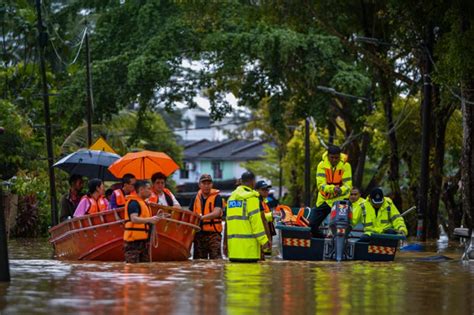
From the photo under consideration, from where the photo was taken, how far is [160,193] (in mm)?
19641

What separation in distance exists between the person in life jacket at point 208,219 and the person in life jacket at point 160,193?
0.45m

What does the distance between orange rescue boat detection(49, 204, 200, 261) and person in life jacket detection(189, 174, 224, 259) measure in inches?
9.6

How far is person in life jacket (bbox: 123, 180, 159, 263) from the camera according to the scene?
1791cm

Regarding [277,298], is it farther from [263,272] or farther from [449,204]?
[449,204]

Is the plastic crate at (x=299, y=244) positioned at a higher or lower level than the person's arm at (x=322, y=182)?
lower

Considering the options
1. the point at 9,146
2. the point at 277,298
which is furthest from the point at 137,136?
the point at 277,298

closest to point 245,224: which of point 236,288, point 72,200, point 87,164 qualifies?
point 236,288

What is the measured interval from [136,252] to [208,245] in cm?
223

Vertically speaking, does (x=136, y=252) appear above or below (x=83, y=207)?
below

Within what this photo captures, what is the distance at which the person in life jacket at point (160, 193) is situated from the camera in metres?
19.4

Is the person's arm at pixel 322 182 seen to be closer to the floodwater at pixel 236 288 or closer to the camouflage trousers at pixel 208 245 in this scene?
the floodwater at pixel 236 288

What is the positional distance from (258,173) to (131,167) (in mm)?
57597

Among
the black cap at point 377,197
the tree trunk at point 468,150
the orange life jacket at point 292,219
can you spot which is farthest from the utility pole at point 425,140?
the orange life jacket at point 292,219

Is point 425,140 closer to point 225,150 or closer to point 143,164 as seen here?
point 143,164
